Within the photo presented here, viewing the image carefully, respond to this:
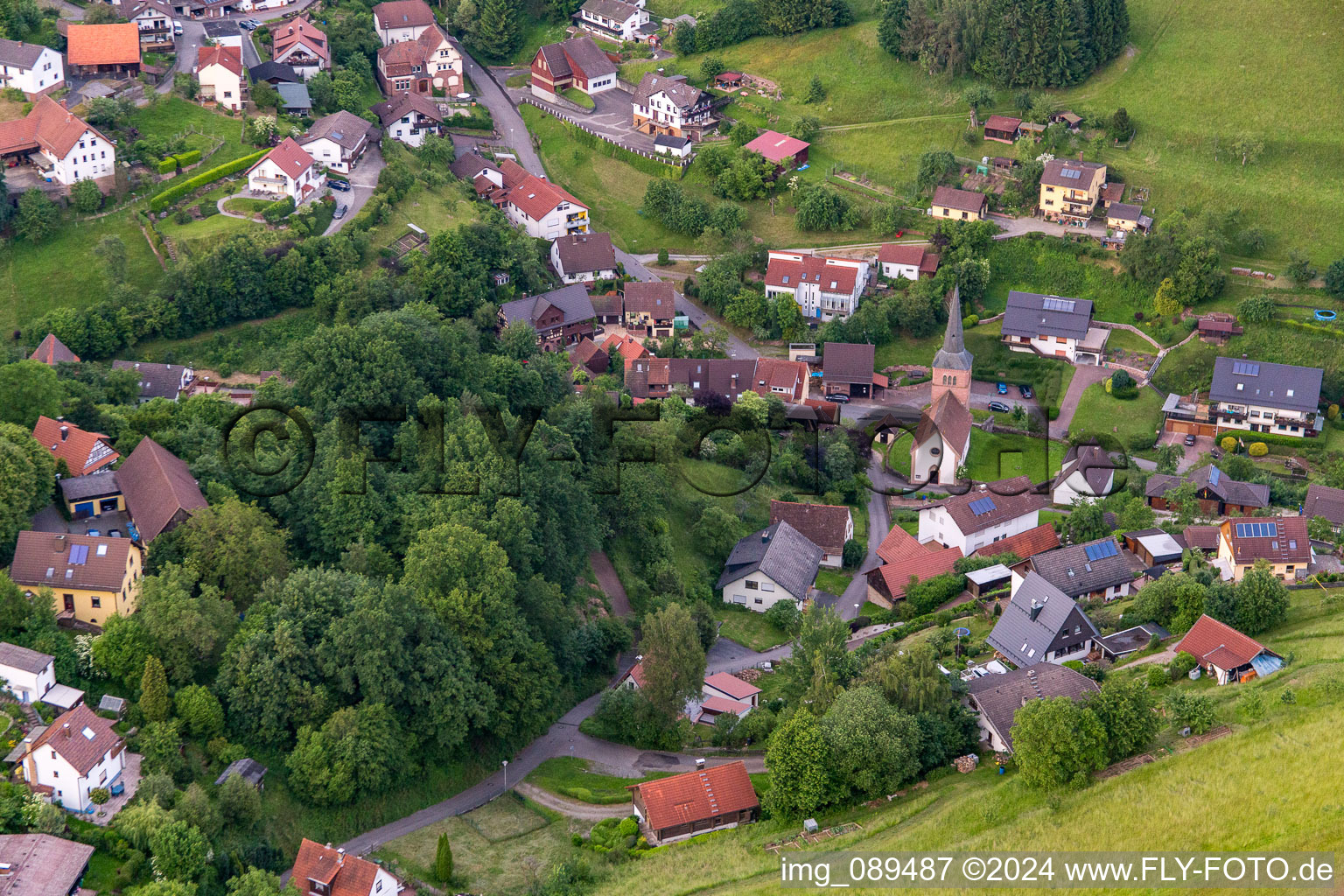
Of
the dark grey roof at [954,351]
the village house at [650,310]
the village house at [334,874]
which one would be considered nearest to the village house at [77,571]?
the village house at [334,874]

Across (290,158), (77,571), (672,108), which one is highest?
(77,571)

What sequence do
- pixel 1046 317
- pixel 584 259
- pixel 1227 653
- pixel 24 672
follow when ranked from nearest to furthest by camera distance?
pixel 24 672 → pixel 1227 653 → pixel 1046 317 → pixel 584 259

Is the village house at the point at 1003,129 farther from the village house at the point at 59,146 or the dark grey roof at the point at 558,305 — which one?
the village house at the point at 59,146

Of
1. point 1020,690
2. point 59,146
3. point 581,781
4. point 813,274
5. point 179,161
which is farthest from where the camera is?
point 813,274

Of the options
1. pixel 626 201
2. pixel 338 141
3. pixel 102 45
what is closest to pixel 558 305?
pixel 338 141

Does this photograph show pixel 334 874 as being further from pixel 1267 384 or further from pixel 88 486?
pixel 1267 384

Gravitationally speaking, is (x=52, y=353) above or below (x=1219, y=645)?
below
